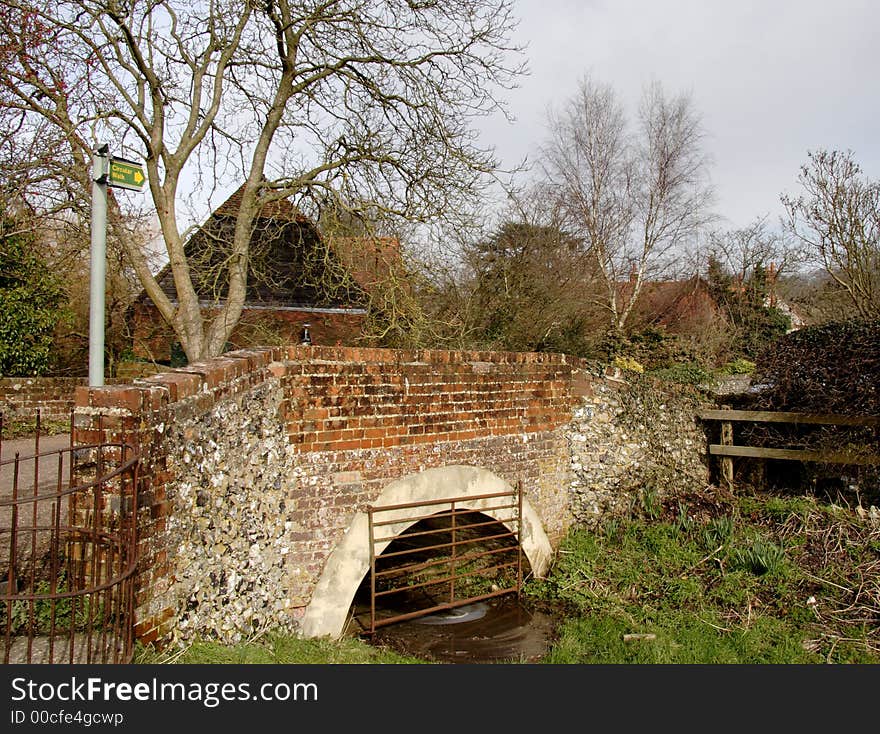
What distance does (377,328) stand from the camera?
1135 centimetres

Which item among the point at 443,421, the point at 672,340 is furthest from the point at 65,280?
the point at 672,340

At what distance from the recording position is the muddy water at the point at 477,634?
6367 mm

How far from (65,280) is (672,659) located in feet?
43.0

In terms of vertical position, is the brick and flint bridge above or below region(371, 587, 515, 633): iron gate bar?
above

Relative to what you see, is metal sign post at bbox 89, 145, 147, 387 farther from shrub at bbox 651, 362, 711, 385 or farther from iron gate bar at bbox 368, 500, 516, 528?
shrub at bbox 651, 362, 711, 385

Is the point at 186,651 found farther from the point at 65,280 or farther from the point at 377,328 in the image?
the point at 65,280

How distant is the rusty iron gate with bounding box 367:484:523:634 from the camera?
6016mm

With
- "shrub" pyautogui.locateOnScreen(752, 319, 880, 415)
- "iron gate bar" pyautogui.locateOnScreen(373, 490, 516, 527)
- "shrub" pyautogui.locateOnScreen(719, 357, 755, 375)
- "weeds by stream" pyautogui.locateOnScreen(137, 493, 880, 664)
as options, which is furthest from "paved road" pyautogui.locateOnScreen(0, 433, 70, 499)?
"shrub" pyautogui.locateOnScreen(719, 357, 755, 375)

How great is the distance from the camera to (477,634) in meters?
6.94

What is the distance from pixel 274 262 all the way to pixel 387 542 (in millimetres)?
9061

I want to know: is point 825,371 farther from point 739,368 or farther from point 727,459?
point 739,368

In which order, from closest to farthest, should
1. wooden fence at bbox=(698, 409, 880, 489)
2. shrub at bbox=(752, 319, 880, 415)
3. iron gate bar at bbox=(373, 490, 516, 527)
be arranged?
1. iron gate bar at bbox=(373, 490, 516, 527)
2. wooden fence at bbox=(698, 409, 880, 489)
3. shrub at bbox=(752, 319, 880, 415)

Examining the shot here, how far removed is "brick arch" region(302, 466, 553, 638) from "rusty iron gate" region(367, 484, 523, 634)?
0.08 m

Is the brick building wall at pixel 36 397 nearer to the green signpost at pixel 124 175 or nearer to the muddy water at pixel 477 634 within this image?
→ the muddy water at pixel 477 634
